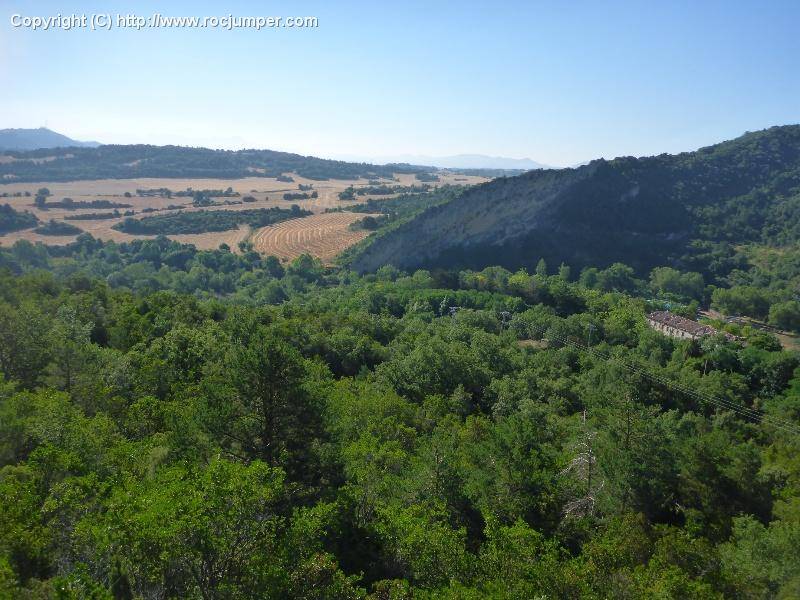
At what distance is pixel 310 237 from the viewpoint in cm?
10975

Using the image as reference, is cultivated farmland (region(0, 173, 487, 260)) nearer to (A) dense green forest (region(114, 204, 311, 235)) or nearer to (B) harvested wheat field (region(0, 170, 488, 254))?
(B) harvested wheat field (region(0, 170, 488, 254))

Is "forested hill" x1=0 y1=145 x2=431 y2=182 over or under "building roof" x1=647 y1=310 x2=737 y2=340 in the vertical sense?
over

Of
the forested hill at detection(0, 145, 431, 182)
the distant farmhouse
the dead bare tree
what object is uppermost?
the forested hill at detection(0, 145, 431, 182)

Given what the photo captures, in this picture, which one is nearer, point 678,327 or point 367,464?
point 367,464

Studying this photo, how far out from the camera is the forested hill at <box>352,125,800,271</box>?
98062mm

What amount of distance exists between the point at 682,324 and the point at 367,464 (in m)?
48.7

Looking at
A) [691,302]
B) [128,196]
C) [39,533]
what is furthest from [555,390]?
[128,196]

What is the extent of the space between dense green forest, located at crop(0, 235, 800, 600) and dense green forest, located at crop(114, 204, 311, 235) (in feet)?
225

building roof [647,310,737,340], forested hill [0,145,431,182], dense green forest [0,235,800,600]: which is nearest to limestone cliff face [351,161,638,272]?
building roof [647,310,737,340]

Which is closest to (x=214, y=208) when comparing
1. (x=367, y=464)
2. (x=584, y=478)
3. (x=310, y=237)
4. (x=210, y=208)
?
(x=210, y=208)

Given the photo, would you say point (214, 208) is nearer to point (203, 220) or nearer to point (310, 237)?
point (203, 220)

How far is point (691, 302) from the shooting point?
7775cm

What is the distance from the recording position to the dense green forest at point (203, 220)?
112125 millimetres

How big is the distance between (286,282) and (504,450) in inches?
2505
